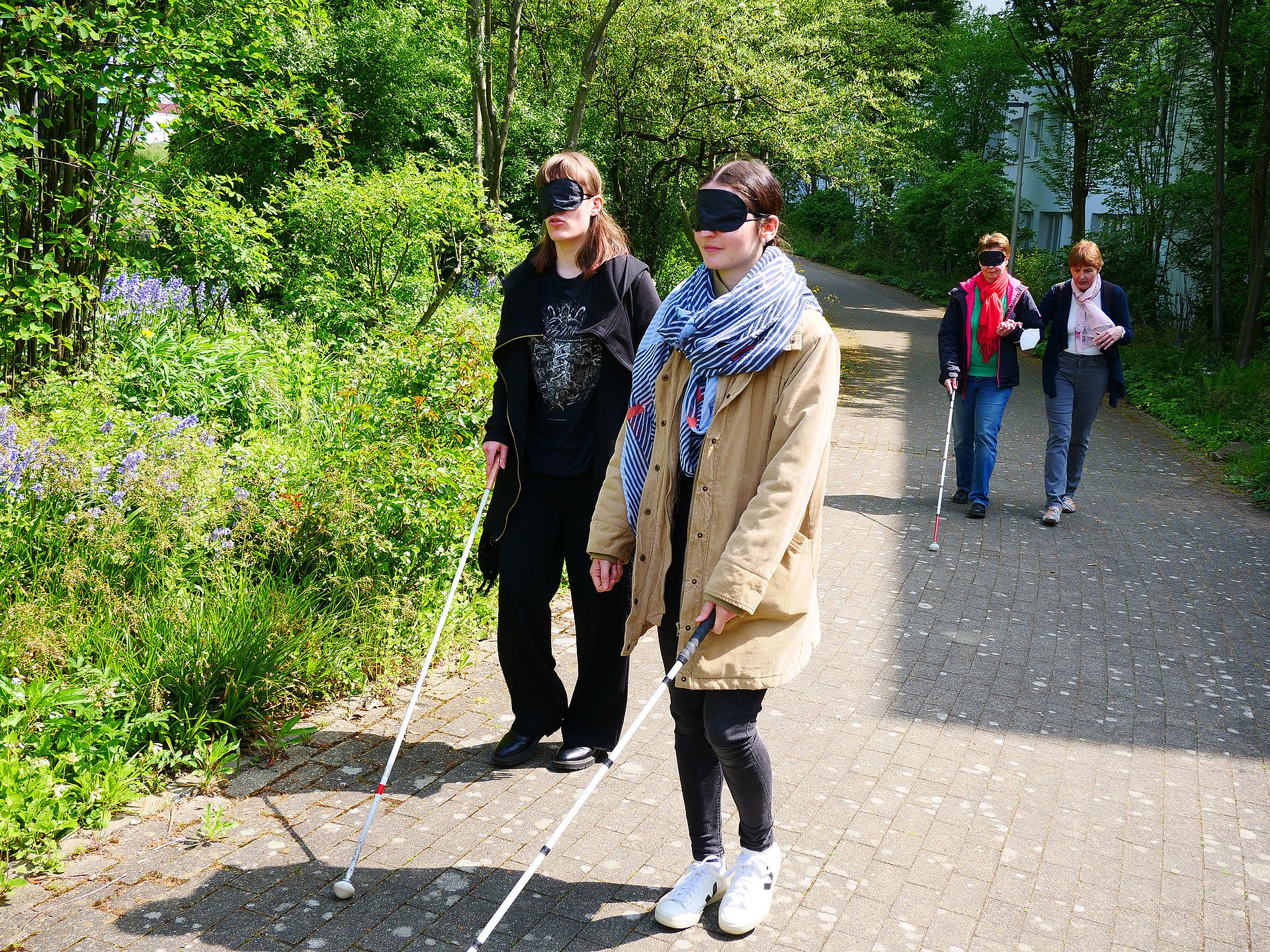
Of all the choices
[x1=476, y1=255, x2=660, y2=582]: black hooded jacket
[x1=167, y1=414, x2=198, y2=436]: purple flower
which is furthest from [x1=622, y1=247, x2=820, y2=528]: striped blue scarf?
[x1=167, y1=414, x2=198, y2=436]: purple flower

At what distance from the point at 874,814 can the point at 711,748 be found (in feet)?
3.66

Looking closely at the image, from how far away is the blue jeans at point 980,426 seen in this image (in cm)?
852

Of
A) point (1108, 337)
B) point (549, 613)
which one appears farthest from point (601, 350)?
point (1108, 337)

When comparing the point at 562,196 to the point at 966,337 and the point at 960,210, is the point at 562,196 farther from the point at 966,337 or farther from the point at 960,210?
the point at 960,210

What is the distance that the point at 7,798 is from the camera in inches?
139

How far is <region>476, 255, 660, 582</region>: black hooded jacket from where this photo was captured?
4.12 meters

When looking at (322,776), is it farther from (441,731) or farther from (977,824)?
(977,824)

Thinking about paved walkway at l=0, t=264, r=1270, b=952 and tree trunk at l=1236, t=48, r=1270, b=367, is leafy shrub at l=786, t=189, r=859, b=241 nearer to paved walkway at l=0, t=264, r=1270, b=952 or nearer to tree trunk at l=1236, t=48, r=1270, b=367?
tree trunk at l=1236, t=48, r=1270, b=367

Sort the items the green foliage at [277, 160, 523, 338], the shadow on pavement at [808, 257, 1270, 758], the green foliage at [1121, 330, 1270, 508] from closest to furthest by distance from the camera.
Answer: the shadow on pavement at [808, 257, 1270, 758] < the green foliage at [277, 160, 523, 338] < the green foliage at [1121, 330, 1270, 508]

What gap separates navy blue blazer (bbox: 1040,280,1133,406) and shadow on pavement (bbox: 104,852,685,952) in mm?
6243

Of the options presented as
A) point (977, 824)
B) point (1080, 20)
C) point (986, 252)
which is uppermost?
point (1080, 20)

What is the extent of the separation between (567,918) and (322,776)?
129 cm

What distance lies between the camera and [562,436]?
4191 mm

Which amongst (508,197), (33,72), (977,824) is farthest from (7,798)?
(508,197)
